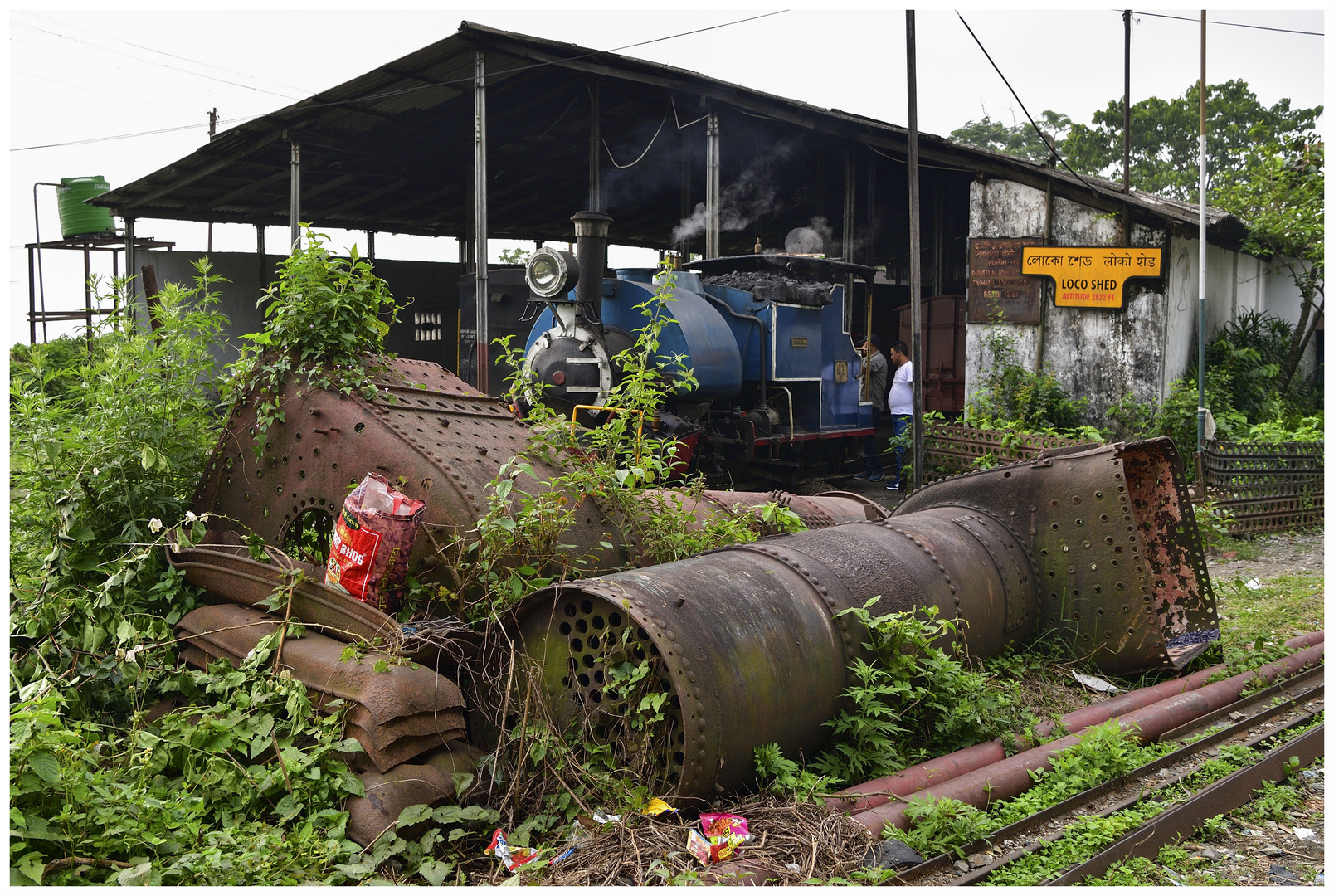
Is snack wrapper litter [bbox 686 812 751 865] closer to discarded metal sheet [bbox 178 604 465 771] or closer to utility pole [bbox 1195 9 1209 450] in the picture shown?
discarded metal sheet [bbox 178 604 465 771]

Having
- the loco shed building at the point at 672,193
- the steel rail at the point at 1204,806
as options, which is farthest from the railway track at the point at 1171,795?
the loco shed building at the point at 672,193

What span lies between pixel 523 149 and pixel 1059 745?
575 inches

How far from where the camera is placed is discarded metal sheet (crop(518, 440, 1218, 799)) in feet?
11.4

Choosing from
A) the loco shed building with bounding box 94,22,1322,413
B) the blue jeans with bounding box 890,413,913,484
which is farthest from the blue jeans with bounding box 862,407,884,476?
the loco shed building with bounding box 94,22,1322,413

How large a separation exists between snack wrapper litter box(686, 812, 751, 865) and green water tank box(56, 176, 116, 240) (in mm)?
20175

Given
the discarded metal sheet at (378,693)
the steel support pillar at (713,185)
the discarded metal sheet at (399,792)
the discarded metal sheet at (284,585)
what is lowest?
the discarded metal sheet at (399,792)

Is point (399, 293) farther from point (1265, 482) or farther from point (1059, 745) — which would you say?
point (1059, 745)

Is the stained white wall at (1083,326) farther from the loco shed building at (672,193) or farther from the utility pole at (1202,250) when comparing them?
the utility pole at (1202,250)

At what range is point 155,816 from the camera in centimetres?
315

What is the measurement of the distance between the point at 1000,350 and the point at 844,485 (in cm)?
320

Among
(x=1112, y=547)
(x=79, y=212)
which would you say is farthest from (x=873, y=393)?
(x=79, y=212)

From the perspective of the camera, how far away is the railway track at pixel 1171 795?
337 centimetres

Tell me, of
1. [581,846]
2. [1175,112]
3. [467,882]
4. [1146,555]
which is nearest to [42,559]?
[467,882]

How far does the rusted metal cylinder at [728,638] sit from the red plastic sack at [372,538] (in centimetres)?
67
